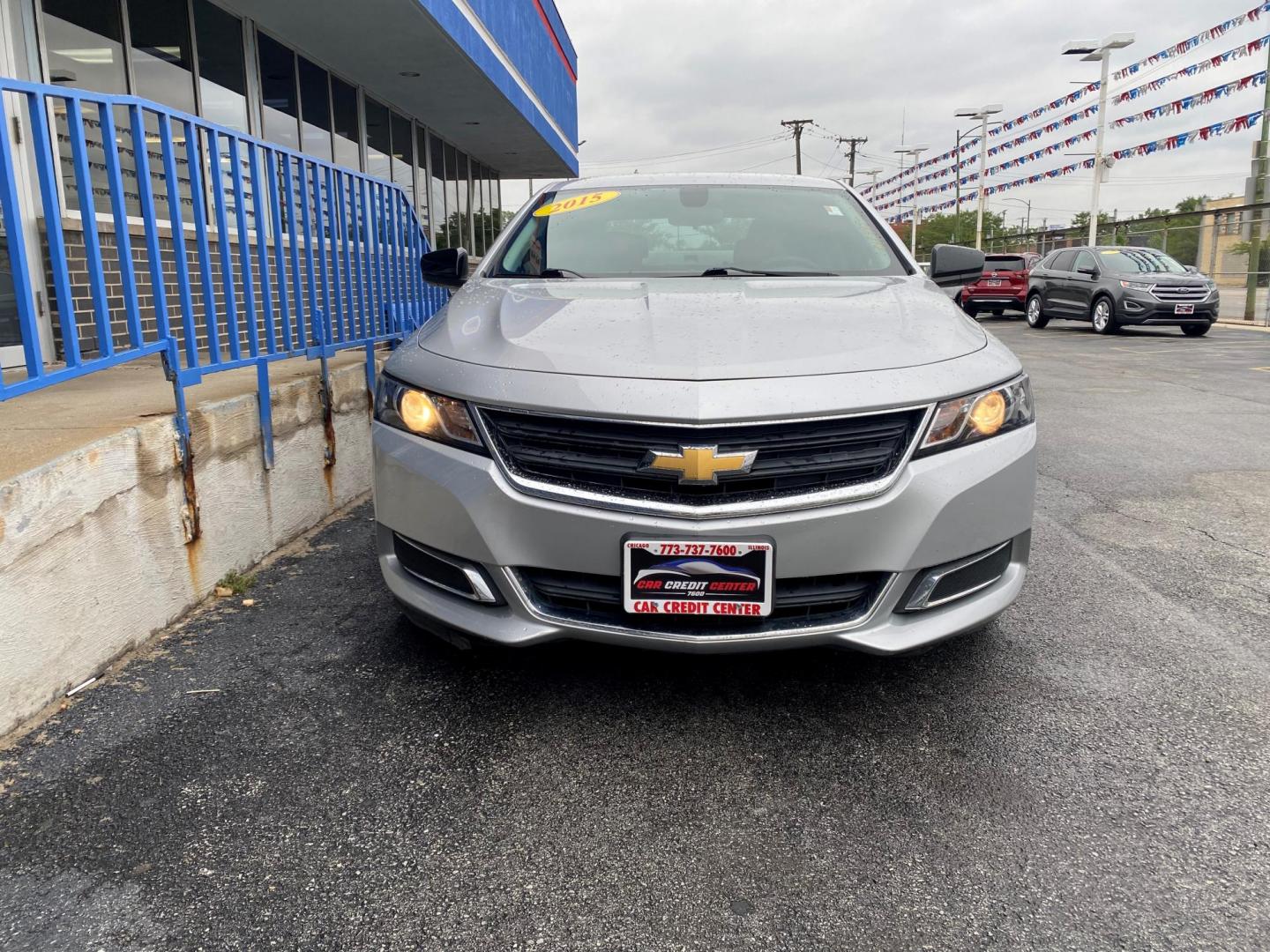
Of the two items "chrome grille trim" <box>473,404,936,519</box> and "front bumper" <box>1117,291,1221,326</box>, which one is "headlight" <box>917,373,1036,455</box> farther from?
"front bumper" <box>1117,291,1221,326</box>

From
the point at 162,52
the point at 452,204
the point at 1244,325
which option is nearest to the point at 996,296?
the point at 1244,325

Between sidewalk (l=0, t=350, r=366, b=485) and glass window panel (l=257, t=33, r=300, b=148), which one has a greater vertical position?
glass window panel (l=257, t=33, r=300, b=148)

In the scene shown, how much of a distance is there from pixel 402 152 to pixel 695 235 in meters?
12.2

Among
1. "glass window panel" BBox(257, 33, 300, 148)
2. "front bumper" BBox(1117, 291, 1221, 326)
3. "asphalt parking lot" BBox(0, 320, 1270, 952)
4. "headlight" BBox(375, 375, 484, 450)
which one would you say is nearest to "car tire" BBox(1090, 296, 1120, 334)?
"front bumper" BBox(1117, 291, 1221, 326)

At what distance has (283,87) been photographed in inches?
399

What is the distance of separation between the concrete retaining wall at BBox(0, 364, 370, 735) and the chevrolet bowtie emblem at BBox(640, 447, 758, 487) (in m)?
1.65

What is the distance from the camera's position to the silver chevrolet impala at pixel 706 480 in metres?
2.19

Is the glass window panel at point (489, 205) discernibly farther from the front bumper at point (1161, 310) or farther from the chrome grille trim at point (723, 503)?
the chrome grille trim at point (723, 503)

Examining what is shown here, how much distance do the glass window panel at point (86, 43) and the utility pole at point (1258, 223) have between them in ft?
68.1

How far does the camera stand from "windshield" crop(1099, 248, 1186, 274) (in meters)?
16.3

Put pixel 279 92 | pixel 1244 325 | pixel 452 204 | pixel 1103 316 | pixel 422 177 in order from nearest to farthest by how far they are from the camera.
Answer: pixel 279 92 < pixel 422 177 < pixel 1103 316 < pixel 452 204 < pixel 1244 325

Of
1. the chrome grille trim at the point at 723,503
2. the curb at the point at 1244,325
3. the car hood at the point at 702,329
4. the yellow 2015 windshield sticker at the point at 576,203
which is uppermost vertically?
the yellow 2015 windshield sticker at the point at 576,203

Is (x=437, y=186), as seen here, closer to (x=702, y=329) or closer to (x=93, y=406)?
(x=93, y=406)

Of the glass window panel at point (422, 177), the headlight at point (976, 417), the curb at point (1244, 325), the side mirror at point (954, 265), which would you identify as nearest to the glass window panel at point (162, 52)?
the side mirror at point (954, 265)
